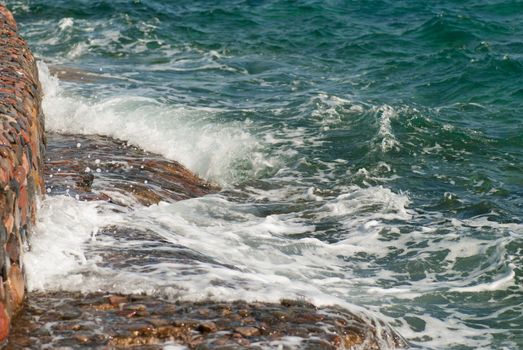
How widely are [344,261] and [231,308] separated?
8.21 ft

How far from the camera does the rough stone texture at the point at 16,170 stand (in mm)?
4727

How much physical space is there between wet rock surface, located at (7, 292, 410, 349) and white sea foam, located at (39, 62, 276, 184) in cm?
470

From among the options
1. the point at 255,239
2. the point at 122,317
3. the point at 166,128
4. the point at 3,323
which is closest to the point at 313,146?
the point at 166,128

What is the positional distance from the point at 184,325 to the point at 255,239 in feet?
8.94

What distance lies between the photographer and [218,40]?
1731cm

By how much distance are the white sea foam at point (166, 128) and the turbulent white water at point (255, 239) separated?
26 mm

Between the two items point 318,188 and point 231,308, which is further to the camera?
point 318,188

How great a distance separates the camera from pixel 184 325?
4.74 metres

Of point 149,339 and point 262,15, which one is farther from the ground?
point 149,339

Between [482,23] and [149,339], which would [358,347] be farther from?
[482,23]

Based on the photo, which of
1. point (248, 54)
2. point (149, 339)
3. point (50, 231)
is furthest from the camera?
point (248, 54)

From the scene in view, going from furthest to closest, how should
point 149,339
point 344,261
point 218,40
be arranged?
point 218,40 < point 344,261 < point 149,339

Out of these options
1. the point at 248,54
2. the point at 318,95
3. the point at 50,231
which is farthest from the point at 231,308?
the point at 248,54

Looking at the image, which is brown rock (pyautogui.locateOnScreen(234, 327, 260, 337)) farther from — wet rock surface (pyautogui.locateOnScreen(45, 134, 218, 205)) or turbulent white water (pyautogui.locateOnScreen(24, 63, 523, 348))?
wet rock surface (pyautogui.locateOnScreen(45, 134, 218, 205))
